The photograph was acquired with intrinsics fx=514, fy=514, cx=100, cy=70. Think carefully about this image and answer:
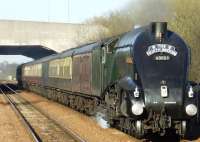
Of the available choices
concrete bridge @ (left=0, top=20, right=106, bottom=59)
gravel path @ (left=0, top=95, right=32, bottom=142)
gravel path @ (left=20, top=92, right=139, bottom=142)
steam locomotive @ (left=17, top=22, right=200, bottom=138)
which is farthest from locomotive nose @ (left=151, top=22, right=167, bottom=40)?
→ concrete bridge @ (left=0, top=20, right=106, bottom=59)

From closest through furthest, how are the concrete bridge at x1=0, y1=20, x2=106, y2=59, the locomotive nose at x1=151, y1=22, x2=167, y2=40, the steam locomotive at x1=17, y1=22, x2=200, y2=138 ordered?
the steam locomotive at x1=17, y1=22, x2=200, y2=138, the locomotive nose at x1=151, y1=22, x2=167, y2=40, the concrete bridge at x1=0, y1=20, x2=106, y2=59

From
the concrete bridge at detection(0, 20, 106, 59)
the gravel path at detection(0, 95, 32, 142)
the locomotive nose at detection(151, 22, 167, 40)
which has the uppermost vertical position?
the concrete bridge at detection(0, 20, 106, 59)

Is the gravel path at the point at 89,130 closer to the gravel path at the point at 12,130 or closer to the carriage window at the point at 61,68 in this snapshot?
the gravel path at the point at 12,130

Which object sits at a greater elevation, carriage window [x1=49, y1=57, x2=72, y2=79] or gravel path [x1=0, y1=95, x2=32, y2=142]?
carriage window [x1=49, y1=57, x2=72, y2=79]

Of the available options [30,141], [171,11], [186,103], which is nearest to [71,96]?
[171,11]

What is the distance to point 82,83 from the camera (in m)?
22.1

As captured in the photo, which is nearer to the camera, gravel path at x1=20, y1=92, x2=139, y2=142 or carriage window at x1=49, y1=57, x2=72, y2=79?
gravel path at x1=20, y1=92, x2=139, y2=142

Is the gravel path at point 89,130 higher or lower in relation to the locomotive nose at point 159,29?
lower

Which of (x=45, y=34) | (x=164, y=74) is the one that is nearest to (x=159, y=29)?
(x=164, y=74)

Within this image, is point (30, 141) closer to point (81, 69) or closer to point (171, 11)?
point (81, 69)

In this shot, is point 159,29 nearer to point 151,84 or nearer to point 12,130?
point 151,84

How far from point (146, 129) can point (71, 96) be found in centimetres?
1266

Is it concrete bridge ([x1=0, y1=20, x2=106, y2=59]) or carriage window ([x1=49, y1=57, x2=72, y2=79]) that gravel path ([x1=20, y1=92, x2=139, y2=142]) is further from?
concrete bridge ([x1=0, y1=20, x2=106, y2=59])

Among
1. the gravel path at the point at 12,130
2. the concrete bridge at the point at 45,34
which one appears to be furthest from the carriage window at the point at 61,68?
the concrete bridge at the point at 45,34
